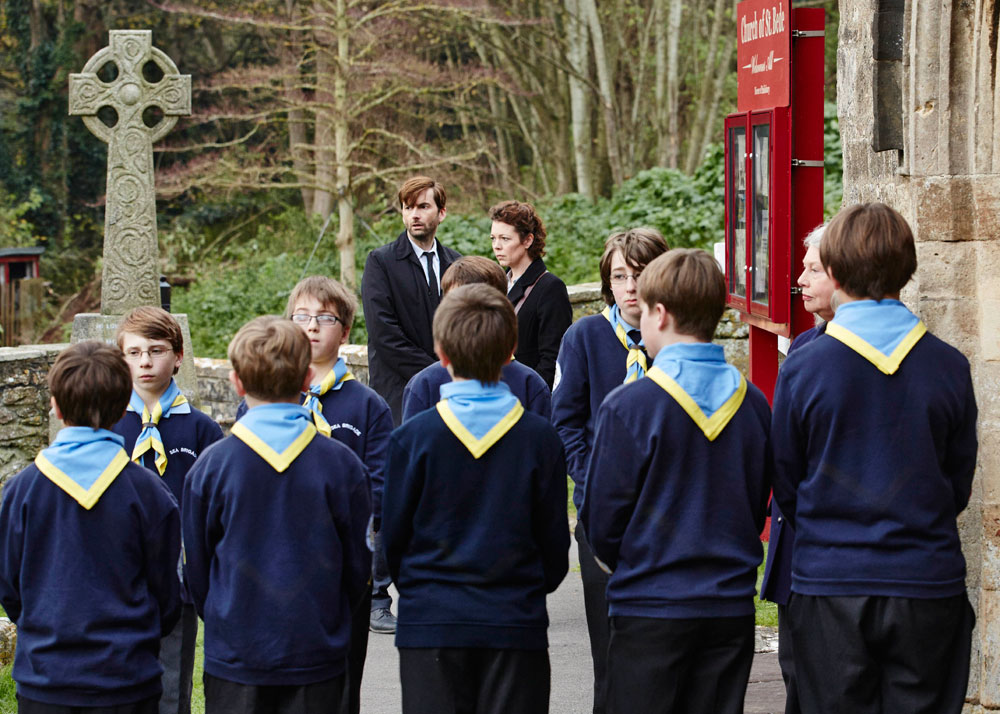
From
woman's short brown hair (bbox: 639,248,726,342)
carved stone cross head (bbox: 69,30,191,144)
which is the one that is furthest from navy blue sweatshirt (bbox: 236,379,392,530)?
carved stone cross head (bbox: 69,30,191,144)

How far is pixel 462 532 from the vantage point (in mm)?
3295

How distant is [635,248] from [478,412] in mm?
1151

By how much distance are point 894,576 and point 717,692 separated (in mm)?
540

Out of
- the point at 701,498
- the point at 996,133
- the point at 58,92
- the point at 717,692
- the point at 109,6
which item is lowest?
the point at 717,692

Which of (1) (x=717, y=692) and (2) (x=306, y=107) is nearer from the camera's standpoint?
(1) (x=717, y=692)

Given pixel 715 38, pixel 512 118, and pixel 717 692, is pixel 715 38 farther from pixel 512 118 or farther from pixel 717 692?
pixel 717 692

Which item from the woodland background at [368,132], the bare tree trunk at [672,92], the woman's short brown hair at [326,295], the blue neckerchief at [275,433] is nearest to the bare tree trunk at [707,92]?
the woodland background at [368,132]

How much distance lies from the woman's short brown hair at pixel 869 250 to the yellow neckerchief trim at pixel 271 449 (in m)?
1.48

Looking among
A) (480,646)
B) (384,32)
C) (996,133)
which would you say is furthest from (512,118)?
(480,646)

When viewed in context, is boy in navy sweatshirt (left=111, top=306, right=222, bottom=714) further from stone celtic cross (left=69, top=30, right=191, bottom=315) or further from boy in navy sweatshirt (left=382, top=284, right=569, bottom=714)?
stone celtic cross (left=69, top=30, right=191, bottom=315)

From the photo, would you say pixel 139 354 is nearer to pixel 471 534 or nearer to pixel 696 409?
pixel 471 534

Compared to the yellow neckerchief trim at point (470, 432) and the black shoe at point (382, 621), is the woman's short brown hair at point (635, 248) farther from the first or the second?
the black shoe at point (382, 621)

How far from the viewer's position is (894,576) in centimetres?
331

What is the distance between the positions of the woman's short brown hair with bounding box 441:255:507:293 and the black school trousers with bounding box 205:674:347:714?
155 centimetres
